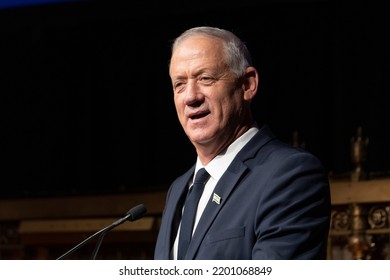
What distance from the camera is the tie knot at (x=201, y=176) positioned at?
2.30 m

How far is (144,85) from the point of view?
17.1 feet

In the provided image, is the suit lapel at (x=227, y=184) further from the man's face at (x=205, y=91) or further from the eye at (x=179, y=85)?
the eye at (x=179, y=85)

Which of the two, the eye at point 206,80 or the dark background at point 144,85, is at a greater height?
the eye at point 206,80

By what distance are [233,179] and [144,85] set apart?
3090mm

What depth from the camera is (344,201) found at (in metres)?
3.97

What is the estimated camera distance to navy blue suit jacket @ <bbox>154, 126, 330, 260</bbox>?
198 centimetres

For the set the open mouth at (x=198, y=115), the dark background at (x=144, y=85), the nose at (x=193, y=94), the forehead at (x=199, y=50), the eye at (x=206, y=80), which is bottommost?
the dark background at (x=144, y=85)

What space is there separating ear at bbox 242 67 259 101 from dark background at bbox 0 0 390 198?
2.05m

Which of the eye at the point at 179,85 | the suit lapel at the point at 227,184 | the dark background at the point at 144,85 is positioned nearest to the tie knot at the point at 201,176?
the suit lapel at the point at 227,184

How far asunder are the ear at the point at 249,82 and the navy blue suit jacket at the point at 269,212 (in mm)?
252

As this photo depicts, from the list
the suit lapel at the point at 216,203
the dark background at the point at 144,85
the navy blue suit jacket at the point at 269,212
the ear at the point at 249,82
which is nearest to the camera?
the navy blue suit jacket at the point at 269,212
